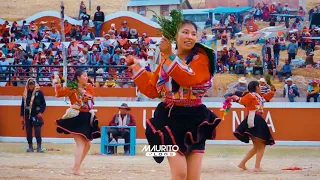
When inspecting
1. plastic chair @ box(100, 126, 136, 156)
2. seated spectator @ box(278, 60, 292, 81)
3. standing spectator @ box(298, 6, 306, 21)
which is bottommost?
plastic chair @ box(100, 126, 136, 156)


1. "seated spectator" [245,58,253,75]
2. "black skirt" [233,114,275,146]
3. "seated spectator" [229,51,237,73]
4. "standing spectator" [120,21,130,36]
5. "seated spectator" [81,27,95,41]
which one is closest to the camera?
"black skirt" [233,114,275,146]

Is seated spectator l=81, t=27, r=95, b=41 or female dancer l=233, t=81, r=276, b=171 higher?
seated spectator l=81, t=27, r=95, b=41

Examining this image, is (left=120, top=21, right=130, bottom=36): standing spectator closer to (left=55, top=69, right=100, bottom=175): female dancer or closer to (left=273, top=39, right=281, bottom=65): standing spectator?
(left=273, top=39, right=281, bottom=65): standing spectator

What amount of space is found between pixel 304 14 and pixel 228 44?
→ 6040 mm

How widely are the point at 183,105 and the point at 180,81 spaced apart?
337 mm

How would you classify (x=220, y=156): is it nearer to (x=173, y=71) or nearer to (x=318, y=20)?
(x=173, y=71)

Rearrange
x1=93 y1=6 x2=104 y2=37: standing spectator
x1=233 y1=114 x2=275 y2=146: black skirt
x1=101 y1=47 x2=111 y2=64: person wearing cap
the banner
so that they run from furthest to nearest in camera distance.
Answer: x1=93 y1=6 x2=104 y2=37: standing spectator < x1=101 y1=47 x2=111 y2=64: person wearing cap < the banner < x1=233 y1=114 x2=275 y2=146: black skirt

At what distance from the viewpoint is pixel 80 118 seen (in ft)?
42.0

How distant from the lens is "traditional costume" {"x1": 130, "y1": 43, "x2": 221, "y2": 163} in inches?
304

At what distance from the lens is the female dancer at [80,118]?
1261cm

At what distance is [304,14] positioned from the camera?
36.3 meters

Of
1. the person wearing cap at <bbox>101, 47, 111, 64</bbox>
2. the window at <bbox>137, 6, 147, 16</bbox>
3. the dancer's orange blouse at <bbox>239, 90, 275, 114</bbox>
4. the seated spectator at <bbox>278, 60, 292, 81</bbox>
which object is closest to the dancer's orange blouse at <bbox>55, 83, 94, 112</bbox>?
the dancer's orange blouse at <bbox>239, 90, 275, 114</bbox>

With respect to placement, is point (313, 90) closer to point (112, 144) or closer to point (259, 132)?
point (112, 144)

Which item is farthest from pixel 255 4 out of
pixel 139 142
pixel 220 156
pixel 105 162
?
pixel 105 162
